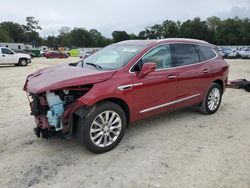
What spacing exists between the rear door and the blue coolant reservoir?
92.4 inches

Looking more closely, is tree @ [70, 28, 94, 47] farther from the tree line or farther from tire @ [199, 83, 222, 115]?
tire @ [199, 83, 222, 115]

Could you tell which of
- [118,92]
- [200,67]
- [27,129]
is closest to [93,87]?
[118,92]

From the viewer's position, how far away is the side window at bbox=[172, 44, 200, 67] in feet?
16.7

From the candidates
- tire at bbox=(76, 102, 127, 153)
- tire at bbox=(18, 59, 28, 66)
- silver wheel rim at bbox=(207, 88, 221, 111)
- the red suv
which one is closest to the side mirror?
the red suv

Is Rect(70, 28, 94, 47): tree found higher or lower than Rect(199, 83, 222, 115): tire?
higher

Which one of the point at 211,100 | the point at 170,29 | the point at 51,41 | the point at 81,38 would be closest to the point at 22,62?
the point at 211,100

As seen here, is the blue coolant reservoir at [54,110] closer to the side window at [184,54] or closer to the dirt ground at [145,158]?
the dirt ground at [145,158]

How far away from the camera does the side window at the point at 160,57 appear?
4.57m

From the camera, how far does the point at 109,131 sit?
406 centimetres

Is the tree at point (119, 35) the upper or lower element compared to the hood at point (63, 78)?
upper

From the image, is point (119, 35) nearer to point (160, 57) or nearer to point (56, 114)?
point (160, 57)

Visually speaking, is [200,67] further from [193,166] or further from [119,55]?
[193,166]

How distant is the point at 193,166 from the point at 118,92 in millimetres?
1547

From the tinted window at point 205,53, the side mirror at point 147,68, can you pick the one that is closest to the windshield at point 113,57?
the side mirror at point 147,68
